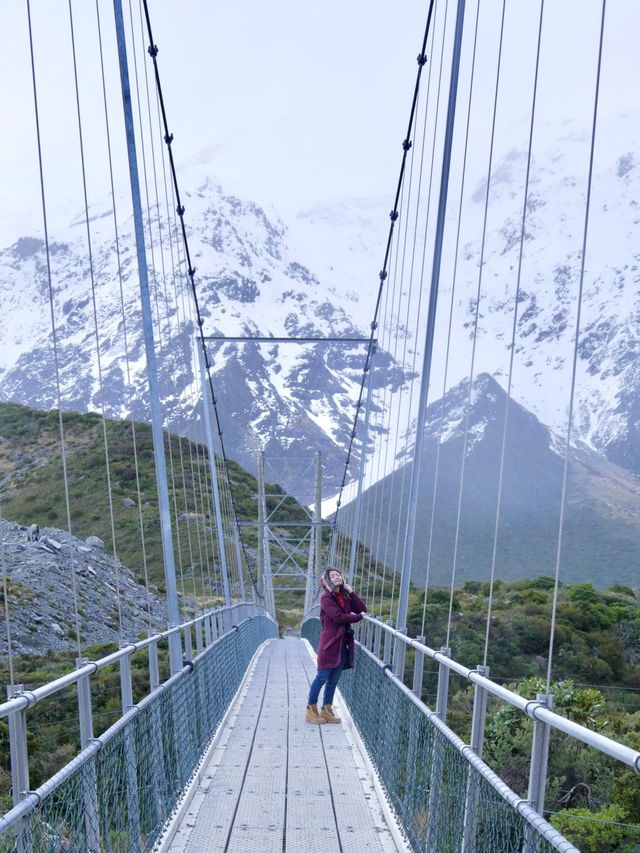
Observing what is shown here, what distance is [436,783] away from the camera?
4.62 metres

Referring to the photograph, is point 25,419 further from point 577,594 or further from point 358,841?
point 358,841

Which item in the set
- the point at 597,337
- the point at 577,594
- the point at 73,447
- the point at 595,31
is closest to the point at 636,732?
the point at 595,31

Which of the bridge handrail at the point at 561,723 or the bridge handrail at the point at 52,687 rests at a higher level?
the bridge handrail at the point at 561,723

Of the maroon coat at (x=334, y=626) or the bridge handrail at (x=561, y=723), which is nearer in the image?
the bridge handrail at (x=561, y=723)

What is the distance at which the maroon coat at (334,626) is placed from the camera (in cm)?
786

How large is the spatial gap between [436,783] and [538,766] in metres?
1.68

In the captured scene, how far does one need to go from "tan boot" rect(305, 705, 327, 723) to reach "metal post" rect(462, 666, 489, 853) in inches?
187

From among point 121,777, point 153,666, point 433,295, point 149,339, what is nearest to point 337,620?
point 153,666

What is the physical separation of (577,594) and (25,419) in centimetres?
3727

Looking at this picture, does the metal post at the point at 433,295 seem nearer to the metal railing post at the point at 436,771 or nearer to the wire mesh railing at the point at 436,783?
the wire mesh railing at the point at 436,783

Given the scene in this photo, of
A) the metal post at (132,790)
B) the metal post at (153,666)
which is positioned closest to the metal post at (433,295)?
the metal post at (153,666)

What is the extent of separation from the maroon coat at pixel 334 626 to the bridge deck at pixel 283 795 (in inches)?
22.1

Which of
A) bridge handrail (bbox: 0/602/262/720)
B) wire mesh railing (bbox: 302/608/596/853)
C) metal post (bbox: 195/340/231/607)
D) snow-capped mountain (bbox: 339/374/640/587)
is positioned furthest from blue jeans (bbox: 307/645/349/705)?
snow-capped mountain (bbox: 339/374/640/587)

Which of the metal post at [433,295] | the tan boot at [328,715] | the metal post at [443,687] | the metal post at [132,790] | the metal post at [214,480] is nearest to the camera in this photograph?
the metal post at [132,790]
